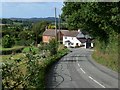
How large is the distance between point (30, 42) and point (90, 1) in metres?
19.2

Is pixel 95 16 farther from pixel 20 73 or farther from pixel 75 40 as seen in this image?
pixel 75 40

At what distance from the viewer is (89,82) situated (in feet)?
71.2

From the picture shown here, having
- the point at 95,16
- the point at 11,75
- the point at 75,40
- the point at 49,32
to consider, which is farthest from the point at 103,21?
the point at 49,32

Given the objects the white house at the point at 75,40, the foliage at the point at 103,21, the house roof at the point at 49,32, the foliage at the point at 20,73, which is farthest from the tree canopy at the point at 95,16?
the house roof at the point at 49,32

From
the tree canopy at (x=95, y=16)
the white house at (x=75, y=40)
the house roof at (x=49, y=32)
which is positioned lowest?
the white house at (x=75, y=40)

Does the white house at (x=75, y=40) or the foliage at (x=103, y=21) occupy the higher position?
the foliage at (x=103, y=21)

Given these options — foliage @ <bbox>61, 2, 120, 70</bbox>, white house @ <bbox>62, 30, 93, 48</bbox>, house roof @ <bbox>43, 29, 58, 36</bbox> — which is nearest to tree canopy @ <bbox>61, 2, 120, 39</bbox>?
foliage @ <bbox>61, 2, 120, 70</bbox>

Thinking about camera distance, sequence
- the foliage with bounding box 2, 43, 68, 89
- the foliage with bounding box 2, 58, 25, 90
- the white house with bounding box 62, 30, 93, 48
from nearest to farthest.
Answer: the foliage with bounding box 2, 58, 25, 90
the foliage with bounding box 2, 43, 68, 89
the white house with bounding box 62, 30, 93, 48

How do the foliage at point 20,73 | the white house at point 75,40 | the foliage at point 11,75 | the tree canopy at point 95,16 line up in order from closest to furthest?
the foliage at point 11,75 < the foliage at point 20,73 < the tree canopy at point 95,16 < the white house at point 75,40

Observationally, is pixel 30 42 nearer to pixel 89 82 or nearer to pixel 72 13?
pixel 89 82

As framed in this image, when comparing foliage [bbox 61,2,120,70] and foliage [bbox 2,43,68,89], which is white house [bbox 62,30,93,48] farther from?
foliage [bbox 2,43,68,89]

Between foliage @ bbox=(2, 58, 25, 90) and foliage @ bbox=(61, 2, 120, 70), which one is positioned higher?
foliage @ bbox=(61, 2, 120, 70)

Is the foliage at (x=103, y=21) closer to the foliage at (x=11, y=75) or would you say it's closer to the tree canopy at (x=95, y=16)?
the tree canopy at (x=95, y=16)

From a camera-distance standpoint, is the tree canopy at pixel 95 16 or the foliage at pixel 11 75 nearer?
the foliage at pixel 11 75
